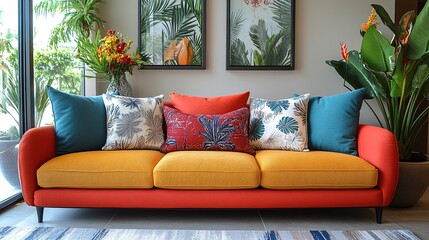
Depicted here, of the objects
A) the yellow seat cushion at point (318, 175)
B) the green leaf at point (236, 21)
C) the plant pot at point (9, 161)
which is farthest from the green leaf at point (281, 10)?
the plant pot at point (9, 161)

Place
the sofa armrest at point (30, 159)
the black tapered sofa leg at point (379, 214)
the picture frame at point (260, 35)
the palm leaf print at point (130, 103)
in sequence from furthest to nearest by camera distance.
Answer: the picture frame at point (260, 35) → the palm leaf print at point (130, 103) → the black tapered sofa leg at point (379, 214) → the sofa armrest at point (30, 159)

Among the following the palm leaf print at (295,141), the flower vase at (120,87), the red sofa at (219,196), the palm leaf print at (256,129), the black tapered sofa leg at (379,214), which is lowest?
the black tapered sofa leg at (379,214)

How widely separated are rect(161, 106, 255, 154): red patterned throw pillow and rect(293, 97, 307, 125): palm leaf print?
0.43 metres

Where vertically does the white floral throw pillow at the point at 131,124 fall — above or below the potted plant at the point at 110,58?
below

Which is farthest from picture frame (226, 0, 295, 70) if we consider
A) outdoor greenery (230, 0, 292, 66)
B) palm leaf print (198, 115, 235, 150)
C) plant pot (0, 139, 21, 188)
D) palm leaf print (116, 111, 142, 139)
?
plant pot (0, 139, 21, 188)

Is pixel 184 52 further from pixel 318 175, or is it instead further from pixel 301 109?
pixel 318 175

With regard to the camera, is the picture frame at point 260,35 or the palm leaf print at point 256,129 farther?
the picture frame at point 260,35

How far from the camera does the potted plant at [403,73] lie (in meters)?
2.64

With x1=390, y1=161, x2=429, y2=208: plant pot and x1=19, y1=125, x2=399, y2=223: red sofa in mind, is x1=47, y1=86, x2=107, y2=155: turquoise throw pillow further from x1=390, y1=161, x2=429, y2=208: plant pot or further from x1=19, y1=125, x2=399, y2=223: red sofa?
x1=390, y1=161, x2=429, y2=208: plant pot

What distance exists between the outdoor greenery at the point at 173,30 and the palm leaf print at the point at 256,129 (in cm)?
95

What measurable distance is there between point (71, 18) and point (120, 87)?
→ 749mm

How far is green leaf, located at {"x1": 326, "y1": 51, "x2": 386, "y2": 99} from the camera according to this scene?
3.02 m

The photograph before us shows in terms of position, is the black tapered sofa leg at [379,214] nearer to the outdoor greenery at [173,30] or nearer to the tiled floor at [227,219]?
the tiled floor at [227,219]

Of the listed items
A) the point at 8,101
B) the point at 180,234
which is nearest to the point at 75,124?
the point at 8,101
